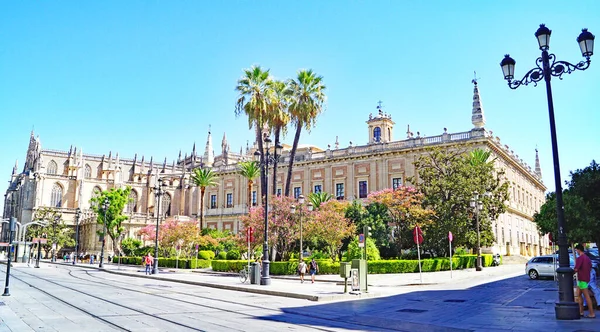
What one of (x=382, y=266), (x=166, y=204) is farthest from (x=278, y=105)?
(x=166, y=204)

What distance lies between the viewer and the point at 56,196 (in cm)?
7994

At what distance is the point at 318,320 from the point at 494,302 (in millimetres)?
6462

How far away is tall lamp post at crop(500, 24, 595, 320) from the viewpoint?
9.93 m

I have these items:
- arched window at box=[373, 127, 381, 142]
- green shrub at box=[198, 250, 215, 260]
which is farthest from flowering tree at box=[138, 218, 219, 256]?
arched window at box=[373, 127, 381, 142]

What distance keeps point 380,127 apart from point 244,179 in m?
19.9

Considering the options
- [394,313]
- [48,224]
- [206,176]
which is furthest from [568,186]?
[48,224]

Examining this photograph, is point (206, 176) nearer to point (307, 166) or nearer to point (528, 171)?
point (307, 166)

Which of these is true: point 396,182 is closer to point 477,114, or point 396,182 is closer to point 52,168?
point 477,114

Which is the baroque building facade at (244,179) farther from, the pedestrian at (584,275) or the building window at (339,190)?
the pedestrian at (584,275)

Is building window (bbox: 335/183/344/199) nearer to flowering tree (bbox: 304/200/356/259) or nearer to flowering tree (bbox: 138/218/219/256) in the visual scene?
flowering tree (bbox: 138/218/219/256)

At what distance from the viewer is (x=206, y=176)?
202 ft

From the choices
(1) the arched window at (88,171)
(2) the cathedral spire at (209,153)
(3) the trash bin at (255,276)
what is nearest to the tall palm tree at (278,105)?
(3) the trash bin at (255,276)

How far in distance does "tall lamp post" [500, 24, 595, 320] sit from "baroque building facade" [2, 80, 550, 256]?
3475 centimetres

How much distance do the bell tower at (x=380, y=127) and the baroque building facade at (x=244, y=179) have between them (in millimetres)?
124
